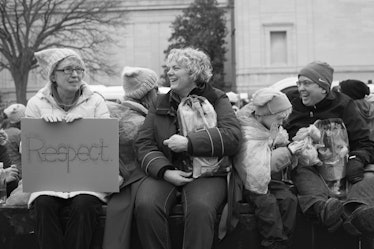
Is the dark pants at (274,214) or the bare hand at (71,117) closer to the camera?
the dark pants at (274,214)

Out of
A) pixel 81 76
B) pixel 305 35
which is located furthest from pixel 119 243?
pixel 305 35

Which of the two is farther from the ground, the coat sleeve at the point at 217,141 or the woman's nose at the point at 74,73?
the woman's nose at the point at 74,73

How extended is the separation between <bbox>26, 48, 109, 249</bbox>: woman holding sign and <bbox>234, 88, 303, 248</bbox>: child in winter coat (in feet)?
3.92

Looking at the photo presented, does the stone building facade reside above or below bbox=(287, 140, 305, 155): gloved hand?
above

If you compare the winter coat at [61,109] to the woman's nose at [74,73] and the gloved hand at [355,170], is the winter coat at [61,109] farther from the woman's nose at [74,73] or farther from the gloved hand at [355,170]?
the gloved hand at [355,170]

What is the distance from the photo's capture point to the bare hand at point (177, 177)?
4746mm

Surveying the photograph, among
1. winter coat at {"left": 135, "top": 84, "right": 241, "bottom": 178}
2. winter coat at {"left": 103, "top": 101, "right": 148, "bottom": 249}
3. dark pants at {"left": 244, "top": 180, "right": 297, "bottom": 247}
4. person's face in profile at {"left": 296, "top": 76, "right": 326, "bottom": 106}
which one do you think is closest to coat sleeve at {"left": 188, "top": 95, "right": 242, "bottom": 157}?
winter coat at {"left": 135, "top": 84, "right": 241, "bottom": 178}

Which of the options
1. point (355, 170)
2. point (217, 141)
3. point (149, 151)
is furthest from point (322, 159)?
point (149, 151)

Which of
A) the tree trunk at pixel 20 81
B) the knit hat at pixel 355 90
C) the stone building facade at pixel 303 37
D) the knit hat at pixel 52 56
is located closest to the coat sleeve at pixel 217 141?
the knit hat at pixel 52 56

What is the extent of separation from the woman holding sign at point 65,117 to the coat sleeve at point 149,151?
14.5 inches

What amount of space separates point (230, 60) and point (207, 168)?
46.8m

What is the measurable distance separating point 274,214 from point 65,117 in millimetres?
1819

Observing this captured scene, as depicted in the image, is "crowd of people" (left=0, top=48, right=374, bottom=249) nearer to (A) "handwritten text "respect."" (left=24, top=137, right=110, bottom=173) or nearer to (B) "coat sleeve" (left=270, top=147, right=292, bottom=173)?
(B) "coat sleeve" (left=270, top=147, right=292, bottom=173)

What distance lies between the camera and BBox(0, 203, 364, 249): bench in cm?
480
